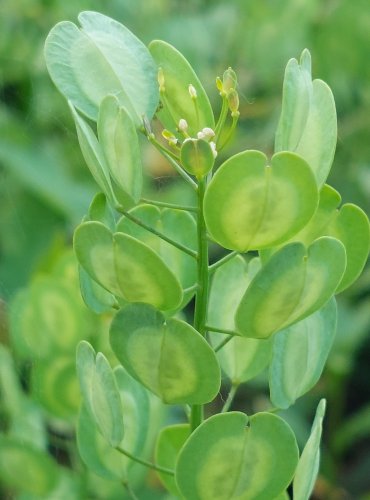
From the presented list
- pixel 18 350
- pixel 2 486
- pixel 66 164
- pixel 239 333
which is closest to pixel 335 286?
pixel 239 333

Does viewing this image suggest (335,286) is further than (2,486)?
No

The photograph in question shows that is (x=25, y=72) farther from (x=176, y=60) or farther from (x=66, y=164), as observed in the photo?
(x=176, y=60)

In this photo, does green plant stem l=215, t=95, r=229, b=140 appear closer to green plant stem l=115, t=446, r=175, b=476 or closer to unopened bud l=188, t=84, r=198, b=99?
unopened bud l=188, t=84, r=198, b=99

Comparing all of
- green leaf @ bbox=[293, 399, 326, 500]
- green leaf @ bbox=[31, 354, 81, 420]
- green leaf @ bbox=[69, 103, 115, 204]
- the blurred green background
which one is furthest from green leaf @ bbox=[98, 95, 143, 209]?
the blurred green background

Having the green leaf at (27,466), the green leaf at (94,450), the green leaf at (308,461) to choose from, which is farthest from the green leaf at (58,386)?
the green leaf at (308,461)

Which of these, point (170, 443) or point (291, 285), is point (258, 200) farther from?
point (170, 443)

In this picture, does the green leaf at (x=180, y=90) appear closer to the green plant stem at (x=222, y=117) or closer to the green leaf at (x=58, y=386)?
the green plant stem at (x=222, y=117)

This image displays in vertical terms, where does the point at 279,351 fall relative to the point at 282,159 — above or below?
below
